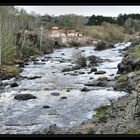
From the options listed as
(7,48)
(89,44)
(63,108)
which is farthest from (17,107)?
(89,44)

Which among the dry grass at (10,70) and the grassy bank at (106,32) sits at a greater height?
the dry grass at (10,70)

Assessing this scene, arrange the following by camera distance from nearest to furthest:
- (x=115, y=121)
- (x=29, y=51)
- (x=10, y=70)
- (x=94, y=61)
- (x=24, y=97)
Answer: (x=115, y=121)
(x=24, y=97)
(x=10, y=70)
(x=94, y=61)
(x=29, y=51)

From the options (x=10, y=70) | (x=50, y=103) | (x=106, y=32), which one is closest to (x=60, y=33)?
(x=106, y=32)

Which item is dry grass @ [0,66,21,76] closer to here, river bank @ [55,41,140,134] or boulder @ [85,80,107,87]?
boulder @ [85,80,107,87]

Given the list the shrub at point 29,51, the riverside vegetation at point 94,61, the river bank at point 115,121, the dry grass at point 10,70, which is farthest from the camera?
the shrub at point 29,51

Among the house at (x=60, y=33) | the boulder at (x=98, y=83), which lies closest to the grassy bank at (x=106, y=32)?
the house at (x=60, y=33)

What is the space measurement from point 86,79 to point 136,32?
68234 millimetres

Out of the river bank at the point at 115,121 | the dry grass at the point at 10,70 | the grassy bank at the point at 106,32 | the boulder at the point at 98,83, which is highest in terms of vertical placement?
the river bank at the point at 115,121

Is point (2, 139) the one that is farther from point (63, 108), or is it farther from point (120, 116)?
point (63, 108)

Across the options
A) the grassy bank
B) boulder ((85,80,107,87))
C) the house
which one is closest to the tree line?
the grassy bank

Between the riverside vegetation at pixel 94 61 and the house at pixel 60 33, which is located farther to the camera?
the house at pixel 60 33

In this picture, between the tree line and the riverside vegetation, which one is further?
the tree line

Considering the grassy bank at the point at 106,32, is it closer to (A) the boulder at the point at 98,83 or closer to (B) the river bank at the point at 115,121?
(A) the boulder at the point at 98,83

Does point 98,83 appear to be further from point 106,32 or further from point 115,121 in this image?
point 106,32
